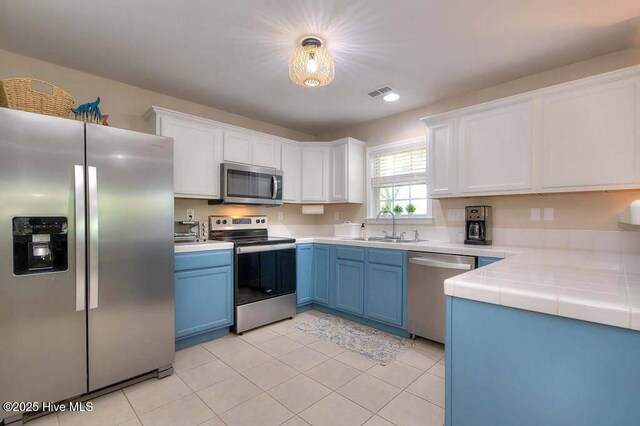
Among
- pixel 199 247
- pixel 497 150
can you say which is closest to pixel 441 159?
pixel 497 150

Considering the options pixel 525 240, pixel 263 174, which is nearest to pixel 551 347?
pixel 525 240

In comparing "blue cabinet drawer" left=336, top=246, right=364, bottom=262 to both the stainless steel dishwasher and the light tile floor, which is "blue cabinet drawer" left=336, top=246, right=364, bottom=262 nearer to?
the stainless steel dishwasher

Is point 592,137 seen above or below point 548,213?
above

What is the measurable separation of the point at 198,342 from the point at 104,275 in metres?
1.18

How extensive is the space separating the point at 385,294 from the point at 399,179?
1.43 meters

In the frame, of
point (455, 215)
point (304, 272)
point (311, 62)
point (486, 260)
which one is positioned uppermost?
point (311, 62)

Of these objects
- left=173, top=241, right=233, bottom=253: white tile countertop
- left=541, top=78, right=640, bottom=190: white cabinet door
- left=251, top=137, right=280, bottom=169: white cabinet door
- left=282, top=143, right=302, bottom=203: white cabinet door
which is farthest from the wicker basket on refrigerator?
left=541, top=78, right=640, bottom=190: white cabinet door

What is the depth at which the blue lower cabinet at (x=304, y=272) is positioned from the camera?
3.52m

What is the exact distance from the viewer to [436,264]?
2.62 m

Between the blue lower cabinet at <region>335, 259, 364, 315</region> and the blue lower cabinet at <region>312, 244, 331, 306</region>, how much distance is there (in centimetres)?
14

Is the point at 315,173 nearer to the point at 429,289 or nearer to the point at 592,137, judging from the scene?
the point at 429,289

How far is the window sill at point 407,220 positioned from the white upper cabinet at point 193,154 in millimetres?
1909

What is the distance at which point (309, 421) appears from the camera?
173 centimetres

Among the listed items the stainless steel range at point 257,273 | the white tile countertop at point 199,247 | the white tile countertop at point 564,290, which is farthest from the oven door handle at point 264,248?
the white tile countertop at point 564,290
